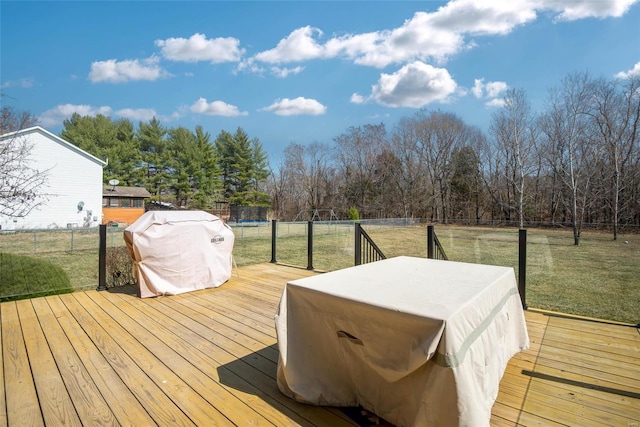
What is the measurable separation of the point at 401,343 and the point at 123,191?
27.7 meters

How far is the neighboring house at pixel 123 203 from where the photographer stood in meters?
22.2

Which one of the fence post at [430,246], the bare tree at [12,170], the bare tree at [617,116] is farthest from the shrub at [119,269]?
the bare tree at [617,116]

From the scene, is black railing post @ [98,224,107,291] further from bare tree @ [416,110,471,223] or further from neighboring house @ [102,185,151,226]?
bare tree @ [416,110,471,223]

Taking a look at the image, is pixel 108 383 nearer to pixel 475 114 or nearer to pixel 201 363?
pixel 201 363

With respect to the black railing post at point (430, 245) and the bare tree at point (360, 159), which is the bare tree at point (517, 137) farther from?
the black railing post at point (430, 245)

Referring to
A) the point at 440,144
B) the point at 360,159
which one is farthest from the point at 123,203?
the point at 440,144

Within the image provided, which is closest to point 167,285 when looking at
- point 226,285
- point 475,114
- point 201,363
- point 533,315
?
point 226,285

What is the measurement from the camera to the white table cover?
136 cm

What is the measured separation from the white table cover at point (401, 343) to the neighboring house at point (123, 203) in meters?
24.0

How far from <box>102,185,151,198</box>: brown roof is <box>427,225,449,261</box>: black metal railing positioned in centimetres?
2529

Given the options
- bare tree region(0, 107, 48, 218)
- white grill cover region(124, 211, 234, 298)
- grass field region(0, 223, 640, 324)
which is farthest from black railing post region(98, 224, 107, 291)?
bare tree region(0, 107, 48, 218)

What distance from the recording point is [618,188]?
39.9 feet

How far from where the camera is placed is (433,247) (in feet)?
15.2

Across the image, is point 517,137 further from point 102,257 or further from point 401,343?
point 401,343
